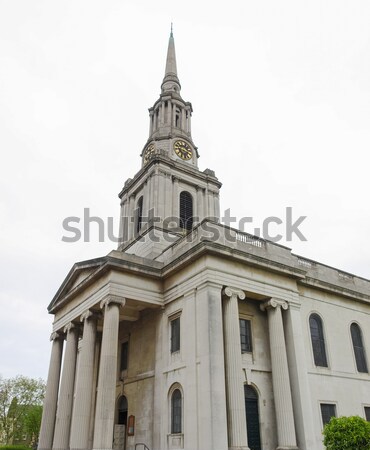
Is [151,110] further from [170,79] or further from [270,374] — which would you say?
[270,374]

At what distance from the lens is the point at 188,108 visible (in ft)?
125

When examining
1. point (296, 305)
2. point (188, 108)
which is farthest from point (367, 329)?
point (188, 108)

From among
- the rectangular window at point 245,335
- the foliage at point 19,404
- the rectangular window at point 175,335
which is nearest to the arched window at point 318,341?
the rectangular window at point 245,335

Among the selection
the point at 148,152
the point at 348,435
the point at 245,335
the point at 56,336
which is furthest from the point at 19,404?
the point at 348,435

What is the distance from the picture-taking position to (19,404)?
51.4 m

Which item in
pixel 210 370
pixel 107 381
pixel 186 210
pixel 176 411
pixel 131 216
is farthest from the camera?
pixel 131 216

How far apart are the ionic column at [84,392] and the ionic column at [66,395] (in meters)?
2.06

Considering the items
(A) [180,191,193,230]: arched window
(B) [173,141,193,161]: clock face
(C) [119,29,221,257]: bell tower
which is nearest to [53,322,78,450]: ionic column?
(C) [119,29,221,257]: bell tower

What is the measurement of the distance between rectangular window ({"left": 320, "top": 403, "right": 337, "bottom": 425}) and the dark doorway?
1019cm

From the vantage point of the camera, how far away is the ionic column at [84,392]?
18.4 m

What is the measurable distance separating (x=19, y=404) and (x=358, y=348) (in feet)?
143

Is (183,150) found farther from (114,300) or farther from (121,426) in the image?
(121,426)

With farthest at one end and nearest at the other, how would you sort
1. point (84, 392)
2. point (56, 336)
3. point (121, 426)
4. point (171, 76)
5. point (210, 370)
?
point (171, 76)
point (56, 336)
point (121, 426)
point (84, 392)
point (210, 370)

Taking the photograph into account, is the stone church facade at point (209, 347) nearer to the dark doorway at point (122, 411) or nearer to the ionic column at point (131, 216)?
the dark doorway at point (122, 411)
